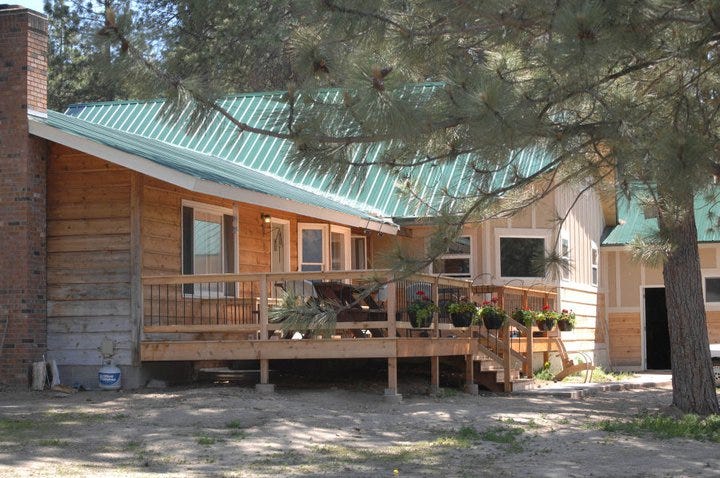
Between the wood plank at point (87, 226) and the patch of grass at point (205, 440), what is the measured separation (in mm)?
4861

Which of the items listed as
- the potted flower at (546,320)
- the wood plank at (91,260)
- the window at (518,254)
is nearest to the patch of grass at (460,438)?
the wood plank at (91,260)

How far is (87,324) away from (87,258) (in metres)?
0.93

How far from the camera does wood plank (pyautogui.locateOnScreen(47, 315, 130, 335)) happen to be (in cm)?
1473

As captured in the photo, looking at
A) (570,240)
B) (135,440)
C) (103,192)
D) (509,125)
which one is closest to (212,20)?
(570,240)

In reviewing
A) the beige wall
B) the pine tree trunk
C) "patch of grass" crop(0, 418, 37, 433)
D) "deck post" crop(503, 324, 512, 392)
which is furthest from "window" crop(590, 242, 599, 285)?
"patch of grass" crop(0, 418, 37, 433)

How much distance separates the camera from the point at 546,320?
19.5 m

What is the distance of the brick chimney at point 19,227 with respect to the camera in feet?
47.3

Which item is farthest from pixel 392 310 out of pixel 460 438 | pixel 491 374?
pixel 491 374

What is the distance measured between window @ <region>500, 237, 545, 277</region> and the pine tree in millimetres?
9994

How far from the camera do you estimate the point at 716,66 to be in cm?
1011

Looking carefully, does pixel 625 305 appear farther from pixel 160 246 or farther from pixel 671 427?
pixel 160 246

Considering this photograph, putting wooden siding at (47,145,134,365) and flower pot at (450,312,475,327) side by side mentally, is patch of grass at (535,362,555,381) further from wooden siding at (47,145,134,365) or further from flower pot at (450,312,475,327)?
wooden siding at (47,145,134,365)

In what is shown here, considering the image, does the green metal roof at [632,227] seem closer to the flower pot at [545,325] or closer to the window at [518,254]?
the window at [518,254]

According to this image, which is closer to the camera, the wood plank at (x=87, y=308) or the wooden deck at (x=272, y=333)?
the wooden deck at (x=272, y=333)
